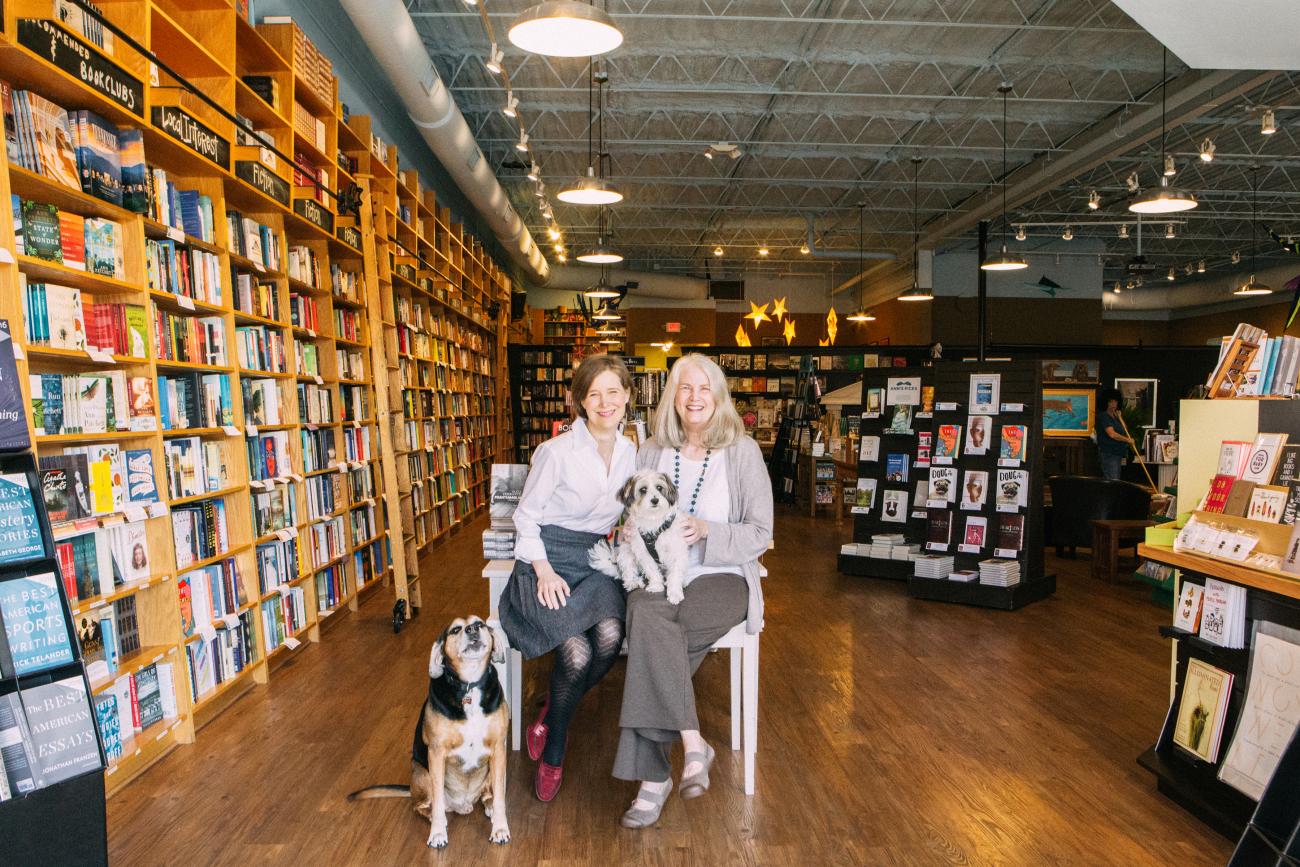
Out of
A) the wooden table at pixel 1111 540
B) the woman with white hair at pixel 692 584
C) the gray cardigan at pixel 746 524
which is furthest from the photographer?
the wooden table at pixel 1111 540

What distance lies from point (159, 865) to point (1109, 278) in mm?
22964

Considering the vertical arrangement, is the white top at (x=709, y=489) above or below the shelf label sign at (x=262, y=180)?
below

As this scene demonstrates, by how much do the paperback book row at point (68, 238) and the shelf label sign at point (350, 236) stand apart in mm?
2211

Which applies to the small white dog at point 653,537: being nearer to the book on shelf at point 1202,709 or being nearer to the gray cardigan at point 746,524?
the gray cardigan at point 746,524

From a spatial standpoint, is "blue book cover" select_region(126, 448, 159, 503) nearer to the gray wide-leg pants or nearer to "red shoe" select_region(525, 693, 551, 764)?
"red shoe" select_region(525, 693, 551, 764)

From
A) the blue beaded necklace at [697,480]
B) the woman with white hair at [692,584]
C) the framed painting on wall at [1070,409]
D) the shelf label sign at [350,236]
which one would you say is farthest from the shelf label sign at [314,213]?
the framed painting on wall at [1070,409]

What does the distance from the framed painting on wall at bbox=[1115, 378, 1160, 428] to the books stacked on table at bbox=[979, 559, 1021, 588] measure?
11546mm

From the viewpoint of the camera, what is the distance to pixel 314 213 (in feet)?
16.1

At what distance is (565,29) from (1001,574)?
4334 millimetres

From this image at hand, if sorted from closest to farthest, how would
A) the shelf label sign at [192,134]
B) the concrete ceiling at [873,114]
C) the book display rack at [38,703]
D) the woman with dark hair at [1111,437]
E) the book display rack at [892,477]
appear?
1. the book display rack at [38,703]
2. the shelf label sign at [192,134]
3. the book display rack at [892,477]
4. the concrete ceiling at [873,114]
5. the woman with dark hair at [1111,437]

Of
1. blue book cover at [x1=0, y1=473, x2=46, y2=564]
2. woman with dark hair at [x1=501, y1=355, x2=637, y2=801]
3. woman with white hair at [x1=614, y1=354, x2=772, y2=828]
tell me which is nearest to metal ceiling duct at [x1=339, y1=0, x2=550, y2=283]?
woman with dark hair at [x1=501, y1=355, x2=637, y2=801]

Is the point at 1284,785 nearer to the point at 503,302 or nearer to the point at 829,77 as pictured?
the point at 829,77

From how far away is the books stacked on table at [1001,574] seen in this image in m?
5.94

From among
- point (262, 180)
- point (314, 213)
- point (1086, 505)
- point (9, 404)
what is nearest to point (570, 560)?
point (9, 404)
